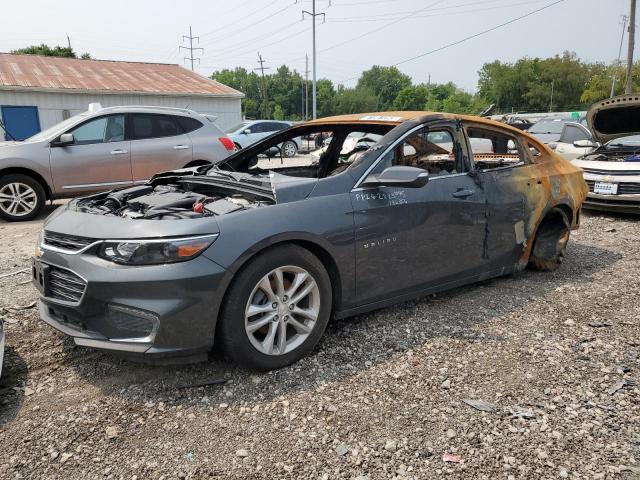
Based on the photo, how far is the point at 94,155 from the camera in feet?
25.2

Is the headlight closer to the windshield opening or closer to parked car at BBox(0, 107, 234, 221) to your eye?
parked car at BBox(0, 107, 234, 221)

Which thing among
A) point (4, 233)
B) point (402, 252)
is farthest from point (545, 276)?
point (4, 233)

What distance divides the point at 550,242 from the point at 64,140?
261 inches

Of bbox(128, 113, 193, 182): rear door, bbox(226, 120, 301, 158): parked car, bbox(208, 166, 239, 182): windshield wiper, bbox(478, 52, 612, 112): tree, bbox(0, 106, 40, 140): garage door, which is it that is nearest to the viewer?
bbox(208, 166, 239, 182): windshield wiper

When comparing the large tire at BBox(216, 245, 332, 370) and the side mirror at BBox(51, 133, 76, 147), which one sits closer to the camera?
the large tire at BBox(216, 245, 332, 370)

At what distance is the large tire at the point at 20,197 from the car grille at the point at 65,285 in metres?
5.35

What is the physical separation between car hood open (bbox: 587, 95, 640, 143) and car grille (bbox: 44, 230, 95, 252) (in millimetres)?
8062

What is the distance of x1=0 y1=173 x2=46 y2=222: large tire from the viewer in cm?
745

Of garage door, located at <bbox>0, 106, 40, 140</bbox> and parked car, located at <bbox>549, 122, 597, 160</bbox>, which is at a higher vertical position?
garage door, located at <bbox>0, 106, 40, 140</bbox>

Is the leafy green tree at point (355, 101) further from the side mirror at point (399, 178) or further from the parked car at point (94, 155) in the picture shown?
the side mirror at point (399, 178)

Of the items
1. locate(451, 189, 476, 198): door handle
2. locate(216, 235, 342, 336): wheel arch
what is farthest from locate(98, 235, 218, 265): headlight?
locate(451, 189, 476, 198): door handle

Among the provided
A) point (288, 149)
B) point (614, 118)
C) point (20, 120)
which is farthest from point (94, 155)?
point (20, 120)

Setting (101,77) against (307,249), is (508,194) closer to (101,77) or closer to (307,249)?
(307,249)

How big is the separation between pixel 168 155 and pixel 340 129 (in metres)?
4.40
